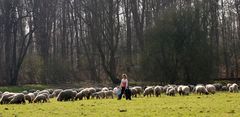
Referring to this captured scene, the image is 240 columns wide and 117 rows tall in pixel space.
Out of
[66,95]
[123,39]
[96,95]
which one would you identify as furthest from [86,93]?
[123,39]

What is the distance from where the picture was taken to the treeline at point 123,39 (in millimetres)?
55656

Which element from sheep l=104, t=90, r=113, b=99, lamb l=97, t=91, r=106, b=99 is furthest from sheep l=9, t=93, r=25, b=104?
sheep l=104, t=90, r=113, b=99

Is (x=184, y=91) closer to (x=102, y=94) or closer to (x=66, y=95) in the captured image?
(x=102, y=94)

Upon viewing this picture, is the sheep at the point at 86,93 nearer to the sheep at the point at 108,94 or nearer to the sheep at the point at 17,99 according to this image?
the sheep at the point at 108,94

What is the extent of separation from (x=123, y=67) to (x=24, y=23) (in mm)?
16204

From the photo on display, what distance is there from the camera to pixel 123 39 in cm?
7794

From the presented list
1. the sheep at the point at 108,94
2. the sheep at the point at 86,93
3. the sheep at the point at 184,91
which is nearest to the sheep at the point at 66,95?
the sheep at the point at 86,93

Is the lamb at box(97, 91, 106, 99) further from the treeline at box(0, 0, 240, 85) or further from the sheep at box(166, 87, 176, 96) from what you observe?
the treeline at box(0, 0, 240, 85)

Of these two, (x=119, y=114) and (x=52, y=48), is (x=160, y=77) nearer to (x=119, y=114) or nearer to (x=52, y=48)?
(x=52, y=48)

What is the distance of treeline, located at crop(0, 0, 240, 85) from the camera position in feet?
183

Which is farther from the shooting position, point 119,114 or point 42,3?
point 42,3

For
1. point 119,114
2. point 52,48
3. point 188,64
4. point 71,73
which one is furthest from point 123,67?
point 119,114

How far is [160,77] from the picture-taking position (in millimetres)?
56000

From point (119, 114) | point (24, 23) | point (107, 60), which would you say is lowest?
point (119, 114)
